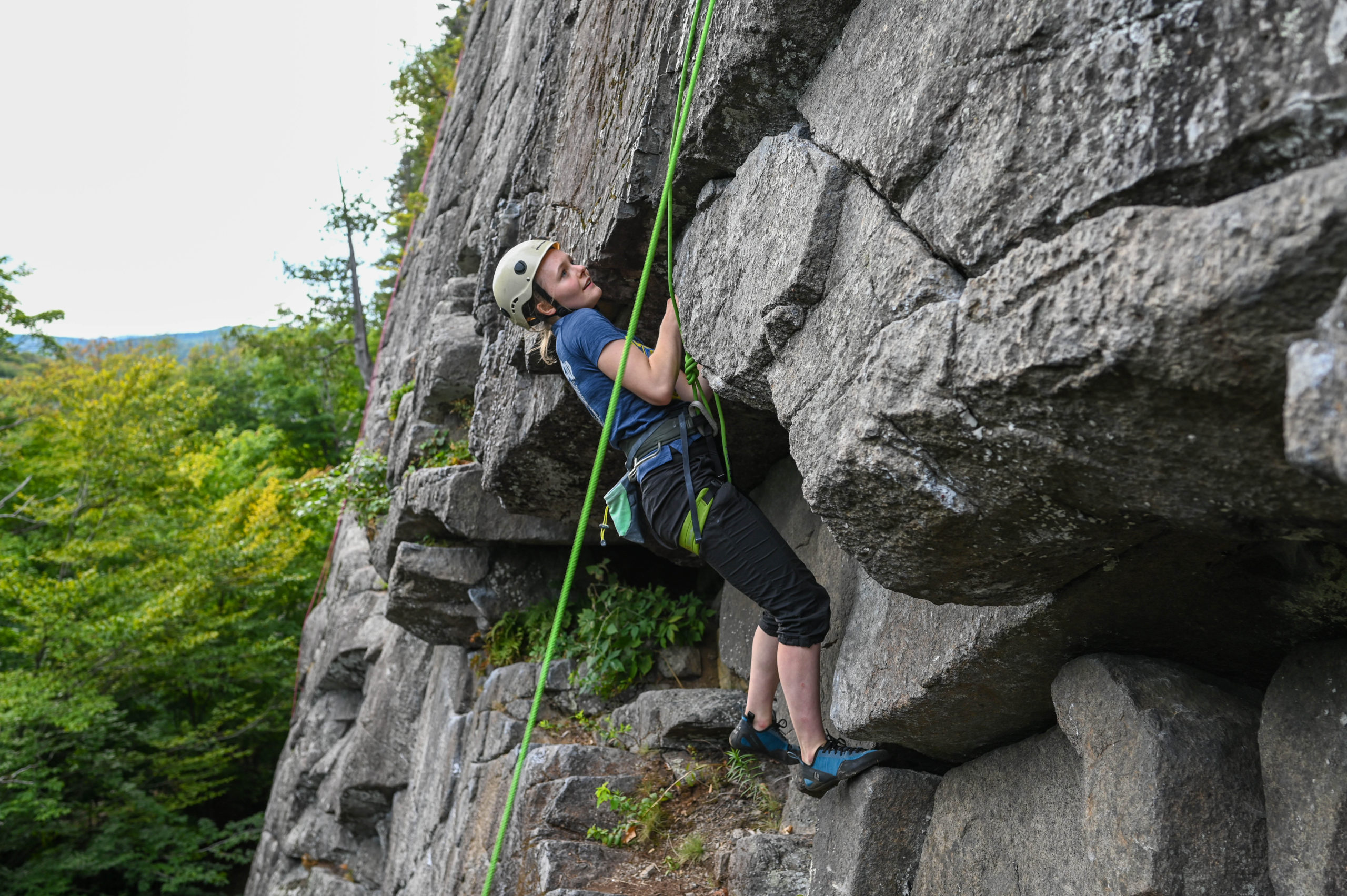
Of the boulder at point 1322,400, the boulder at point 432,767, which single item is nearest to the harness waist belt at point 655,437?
the boulder at point 1322,400

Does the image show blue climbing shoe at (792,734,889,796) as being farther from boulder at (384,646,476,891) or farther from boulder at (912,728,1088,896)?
boulder at (384,646,476,891)

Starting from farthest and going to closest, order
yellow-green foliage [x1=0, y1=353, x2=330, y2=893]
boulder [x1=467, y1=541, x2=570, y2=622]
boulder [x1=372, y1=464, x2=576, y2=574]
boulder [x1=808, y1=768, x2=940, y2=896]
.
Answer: yellow-green foliage [x1=0, y1=353, x2=330, y2=893]
boulder [x1=467, y1=541, x2=570, y2=622]
boulder [x1=372, y1=464, x2=576, y2=574]
boulder [x1=808, y1=768, x2=940, y2=896]

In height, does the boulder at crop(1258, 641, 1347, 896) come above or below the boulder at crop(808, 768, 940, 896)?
above

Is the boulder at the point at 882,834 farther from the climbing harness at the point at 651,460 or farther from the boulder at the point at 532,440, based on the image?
the boulder at the point at 532,440

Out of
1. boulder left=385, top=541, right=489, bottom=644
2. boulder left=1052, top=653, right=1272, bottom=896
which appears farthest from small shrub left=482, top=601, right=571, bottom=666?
boulder left=1052, top=653, right=1272, bottom=896

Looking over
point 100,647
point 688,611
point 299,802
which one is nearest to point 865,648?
point 688,611

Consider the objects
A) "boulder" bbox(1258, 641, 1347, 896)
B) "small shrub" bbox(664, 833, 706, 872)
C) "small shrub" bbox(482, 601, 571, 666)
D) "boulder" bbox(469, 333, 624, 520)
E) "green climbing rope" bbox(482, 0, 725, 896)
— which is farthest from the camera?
"small shrub" bbox(482, 601, 571, 666)

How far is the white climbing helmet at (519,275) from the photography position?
13.6 feet

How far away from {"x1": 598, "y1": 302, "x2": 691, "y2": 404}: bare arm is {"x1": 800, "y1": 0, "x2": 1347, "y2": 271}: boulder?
133 cm

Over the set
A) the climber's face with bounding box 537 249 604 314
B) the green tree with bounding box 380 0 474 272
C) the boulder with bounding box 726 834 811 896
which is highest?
the green tree with bounding box 380 0 474 272

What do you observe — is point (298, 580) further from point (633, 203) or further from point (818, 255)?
point (818, 255)

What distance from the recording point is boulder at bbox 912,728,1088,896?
2.76 m

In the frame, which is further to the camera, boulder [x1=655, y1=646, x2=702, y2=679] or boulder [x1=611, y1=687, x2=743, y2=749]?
boulder [x1=655, y1=646, x2=702, y2=679]

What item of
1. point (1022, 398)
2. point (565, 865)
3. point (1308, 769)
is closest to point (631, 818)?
point (565, 865)
